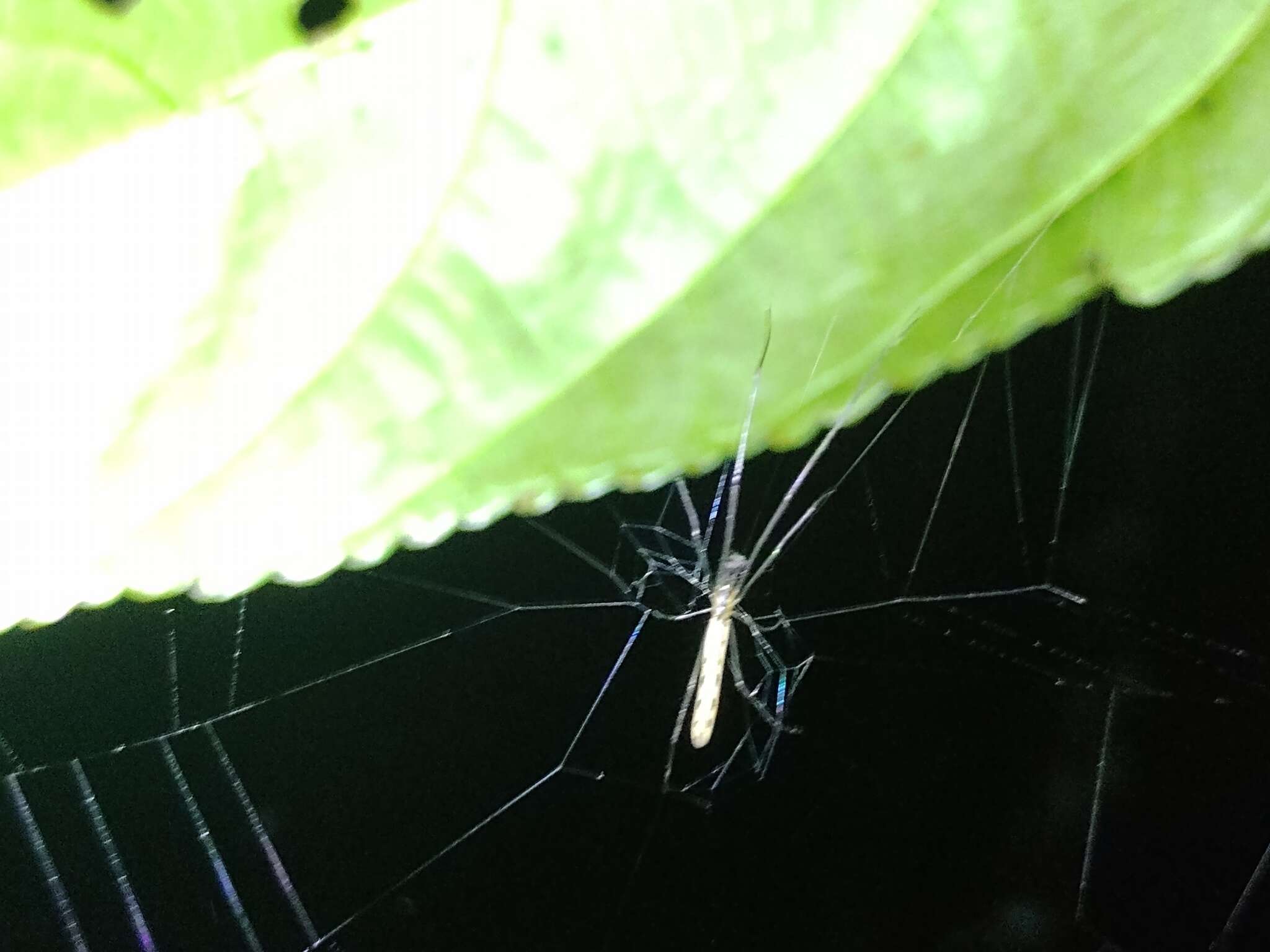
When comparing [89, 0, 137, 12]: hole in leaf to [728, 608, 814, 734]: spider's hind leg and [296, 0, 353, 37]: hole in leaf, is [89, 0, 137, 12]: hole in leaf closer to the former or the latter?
[296, 0, 353, 37]: hole in leaf

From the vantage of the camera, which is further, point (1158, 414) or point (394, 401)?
point (1158, 414)

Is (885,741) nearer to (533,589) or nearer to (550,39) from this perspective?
(533,589)

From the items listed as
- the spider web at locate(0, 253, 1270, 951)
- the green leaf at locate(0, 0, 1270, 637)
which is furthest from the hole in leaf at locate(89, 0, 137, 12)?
the spider web at locate(0, 253, 1270, 951)

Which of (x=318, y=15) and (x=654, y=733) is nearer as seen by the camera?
(x=318, y=15)

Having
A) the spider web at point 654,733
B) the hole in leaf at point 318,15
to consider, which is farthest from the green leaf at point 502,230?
the spider web at point 654,733

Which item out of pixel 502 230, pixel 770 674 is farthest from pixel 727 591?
pixel 502 230

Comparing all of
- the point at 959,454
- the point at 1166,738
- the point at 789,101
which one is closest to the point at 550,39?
the point at 789,101

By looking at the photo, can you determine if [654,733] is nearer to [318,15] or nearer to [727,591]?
[727,591]

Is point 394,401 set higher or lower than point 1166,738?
higher

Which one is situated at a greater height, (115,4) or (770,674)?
(115,4)
